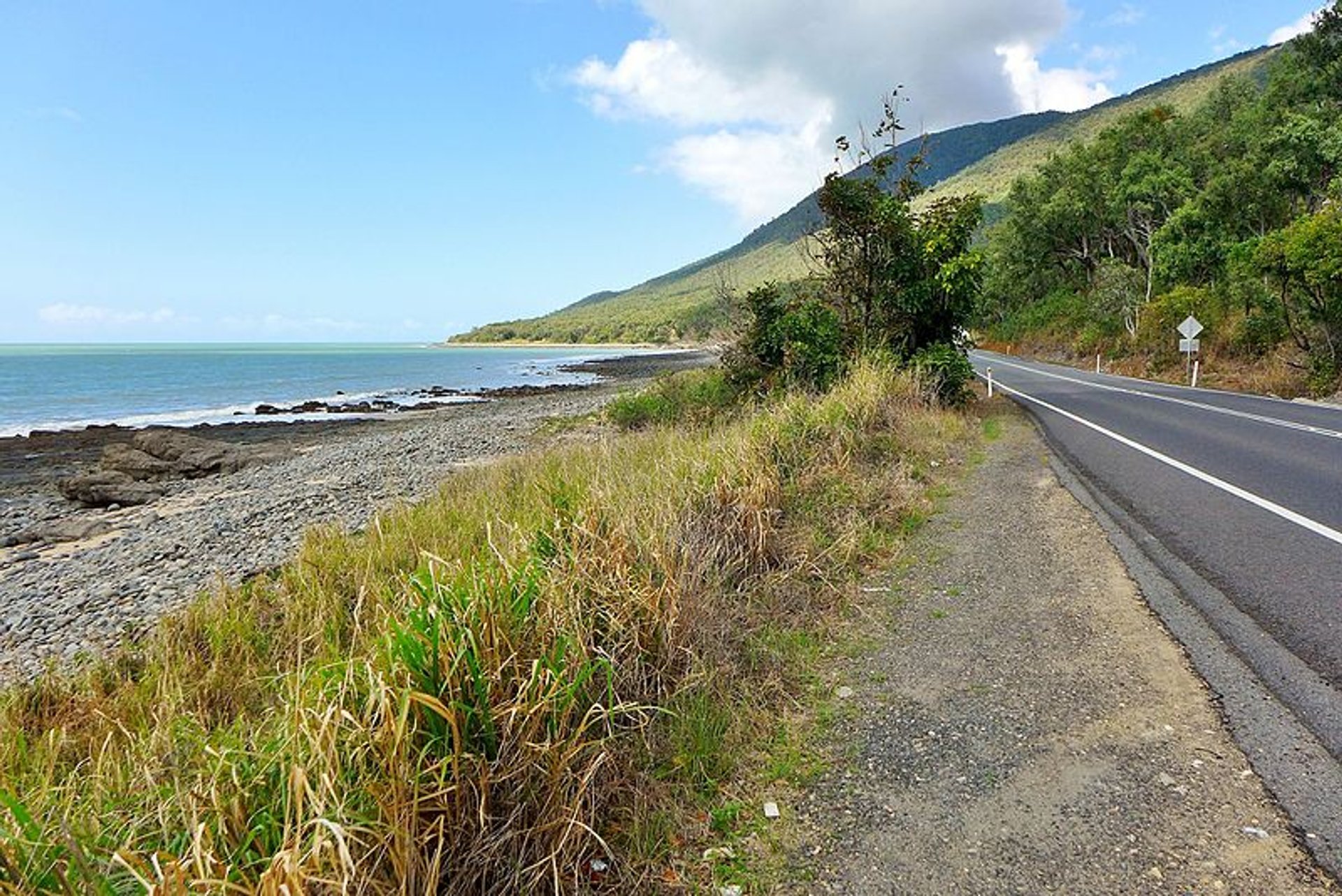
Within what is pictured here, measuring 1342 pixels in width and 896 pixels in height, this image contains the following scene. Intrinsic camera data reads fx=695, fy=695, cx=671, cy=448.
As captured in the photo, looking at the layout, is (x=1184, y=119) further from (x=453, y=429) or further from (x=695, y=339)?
(x=453, y=429)

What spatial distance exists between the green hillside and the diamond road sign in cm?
958

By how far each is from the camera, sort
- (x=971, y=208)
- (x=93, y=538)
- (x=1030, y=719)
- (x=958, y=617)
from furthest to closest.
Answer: (x=971, y=208) → (x=93, y=538) → (x=958, y=617) → (x=1030, y=719)

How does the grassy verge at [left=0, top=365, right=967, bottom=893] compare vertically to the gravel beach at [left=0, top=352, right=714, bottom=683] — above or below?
above

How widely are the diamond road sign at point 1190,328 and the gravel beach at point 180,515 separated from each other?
22.0 metres

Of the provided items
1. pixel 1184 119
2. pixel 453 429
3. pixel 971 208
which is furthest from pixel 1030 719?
pixel 1184 119

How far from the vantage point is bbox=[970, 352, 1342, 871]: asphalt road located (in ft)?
11.4

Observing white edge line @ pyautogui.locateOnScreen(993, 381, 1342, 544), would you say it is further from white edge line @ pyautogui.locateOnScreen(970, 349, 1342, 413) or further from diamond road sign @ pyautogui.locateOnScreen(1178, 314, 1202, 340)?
diamond road sign @ pyautogui.locateOnScreen(1178, 314, 1202, 340)

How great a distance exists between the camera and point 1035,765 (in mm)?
2988

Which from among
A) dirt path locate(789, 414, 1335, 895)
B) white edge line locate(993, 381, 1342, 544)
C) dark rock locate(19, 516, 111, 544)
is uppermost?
dirt path locate(789, 414, 1335, 895)

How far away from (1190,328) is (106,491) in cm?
3197

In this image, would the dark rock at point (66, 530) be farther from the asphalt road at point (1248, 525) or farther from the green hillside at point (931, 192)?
the asphalt road at point (1248, 525)

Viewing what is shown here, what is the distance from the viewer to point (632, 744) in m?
3.02

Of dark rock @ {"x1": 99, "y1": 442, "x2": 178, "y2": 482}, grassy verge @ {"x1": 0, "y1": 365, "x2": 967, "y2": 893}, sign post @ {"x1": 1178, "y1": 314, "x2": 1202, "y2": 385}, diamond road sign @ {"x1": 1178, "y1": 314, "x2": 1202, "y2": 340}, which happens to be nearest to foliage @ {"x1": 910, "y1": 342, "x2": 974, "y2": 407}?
grassy verge @ {"x1": 0, "y1": 365, "x2": 967, "y2": 893}

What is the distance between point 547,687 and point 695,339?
16252 mm
